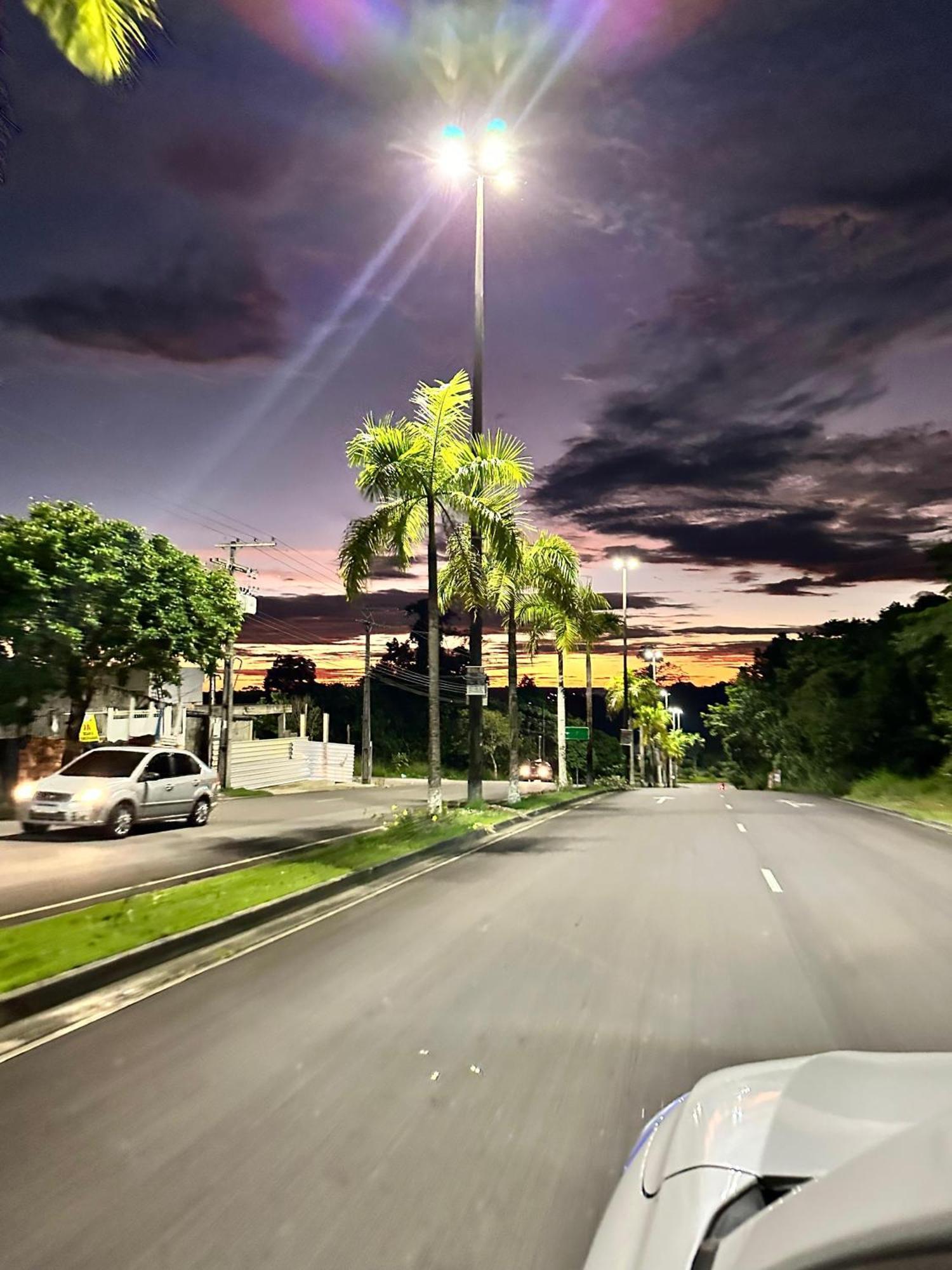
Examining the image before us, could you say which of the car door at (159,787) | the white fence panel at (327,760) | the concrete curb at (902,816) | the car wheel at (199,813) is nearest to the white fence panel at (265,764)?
the white fence panel at (327,760)

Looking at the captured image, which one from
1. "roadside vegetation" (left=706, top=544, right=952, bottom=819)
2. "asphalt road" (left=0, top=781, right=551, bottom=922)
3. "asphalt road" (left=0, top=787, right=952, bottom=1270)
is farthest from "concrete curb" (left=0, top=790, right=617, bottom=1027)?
"roadside vegetation" (left=706, top=544, right=952, bottom=819)

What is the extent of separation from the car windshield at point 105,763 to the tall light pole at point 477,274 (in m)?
7.12

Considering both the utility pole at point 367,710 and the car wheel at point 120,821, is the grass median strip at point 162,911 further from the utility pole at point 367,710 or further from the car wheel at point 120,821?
the utility pole at point 367,710

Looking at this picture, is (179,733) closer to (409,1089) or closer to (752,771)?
(409,1089)

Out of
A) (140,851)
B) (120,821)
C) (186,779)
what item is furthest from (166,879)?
(186,779)

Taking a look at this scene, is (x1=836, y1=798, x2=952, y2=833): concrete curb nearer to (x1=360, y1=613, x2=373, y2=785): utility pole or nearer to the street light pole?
the street light pole

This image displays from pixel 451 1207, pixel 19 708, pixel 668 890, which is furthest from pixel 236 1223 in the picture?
pixel 19 708

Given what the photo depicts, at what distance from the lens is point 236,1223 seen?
3.45 m

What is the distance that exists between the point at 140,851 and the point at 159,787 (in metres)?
3.42

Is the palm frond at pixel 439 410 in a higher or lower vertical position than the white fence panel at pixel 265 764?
higher

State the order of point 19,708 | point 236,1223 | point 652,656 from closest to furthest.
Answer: point 236,1223
point 19,708
point 652,656

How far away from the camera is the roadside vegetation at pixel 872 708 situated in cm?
3419

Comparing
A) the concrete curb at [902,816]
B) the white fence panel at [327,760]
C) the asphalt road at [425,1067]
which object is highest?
the white fence panel at [327,760]

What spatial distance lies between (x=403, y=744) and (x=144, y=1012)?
78.0m
